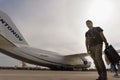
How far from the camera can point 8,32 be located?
32.1 meters

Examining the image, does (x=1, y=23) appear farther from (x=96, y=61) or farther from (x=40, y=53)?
(x=96, y=61)

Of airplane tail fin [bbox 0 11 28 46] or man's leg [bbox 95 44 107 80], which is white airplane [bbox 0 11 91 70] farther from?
man's leg [bbox 95 44 107 80]

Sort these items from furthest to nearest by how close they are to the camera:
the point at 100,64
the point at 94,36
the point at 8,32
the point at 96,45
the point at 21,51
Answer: the point at 21,51
the point at 8,32
the point at 94,36
the point at 96,45
the point at 100,64

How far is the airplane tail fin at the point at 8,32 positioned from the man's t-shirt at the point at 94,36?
79.7 ft

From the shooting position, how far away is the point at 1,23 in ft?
104

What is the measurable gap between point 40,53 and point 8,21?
19.6 ft

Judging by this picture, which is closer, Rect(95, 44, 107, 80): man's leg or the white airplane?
Rect(95, 44, 107, 80): man's leg

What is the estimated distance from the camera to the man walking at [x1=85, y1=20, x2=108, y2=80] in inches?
294

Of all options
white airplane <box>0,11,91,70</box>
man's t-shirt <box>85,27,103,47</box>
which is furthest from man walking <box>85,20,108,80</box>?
white airplane <box>0,11,91,70</box>

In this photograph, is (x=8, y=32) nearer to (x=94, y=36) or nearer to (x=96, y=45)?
(x=94, y=36)

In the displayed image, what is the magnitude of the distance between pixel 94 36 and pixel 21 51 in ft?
84.6

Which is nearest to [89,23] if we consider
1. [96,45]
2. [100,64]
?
[96,45]

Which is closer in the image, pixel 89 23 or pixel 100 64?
pixel 100 64

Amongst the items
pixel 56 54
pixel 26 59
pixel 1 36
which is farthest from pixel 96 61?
pixel 56 54
